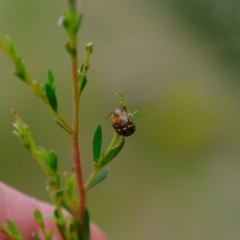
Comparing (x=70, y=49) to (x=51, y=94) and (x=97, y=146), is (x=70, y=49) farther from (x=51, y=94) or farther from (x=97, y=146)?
(x=97, y=146)

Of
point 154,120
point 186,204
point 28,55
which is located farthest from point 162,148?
point 28,55

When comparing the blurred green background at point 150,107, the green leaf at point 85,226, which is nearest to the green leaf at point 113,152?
the green leaf at point 85,226

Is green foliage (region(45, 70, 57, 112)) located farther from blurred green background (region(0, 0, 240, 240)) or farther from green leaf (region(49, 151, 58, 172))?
blurred green background (region(0, 0, 240, 240))

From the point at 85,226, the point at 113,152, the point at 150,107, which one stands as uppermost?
the point at 150,107

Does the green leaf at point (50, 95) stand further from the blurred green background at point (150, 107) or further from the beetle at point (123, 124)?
the blurred green background at point (150, 107)

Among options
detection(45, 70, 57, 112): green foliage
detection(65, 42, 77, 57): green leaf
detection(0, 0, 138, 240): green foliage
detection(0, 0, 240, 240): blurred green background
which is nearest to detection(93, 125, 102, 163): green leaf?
detection(0, 0, 138, 240): green foliage

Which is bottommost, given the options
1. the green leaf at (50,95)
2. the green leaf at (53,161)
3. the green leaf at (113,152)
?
the green leaf at (53,161)

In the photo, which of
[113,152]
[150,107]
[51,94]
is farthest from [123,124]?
[150,107]

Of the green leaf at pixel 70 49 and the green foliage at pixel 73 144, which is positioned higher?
the green leaf at pixel 70 49
